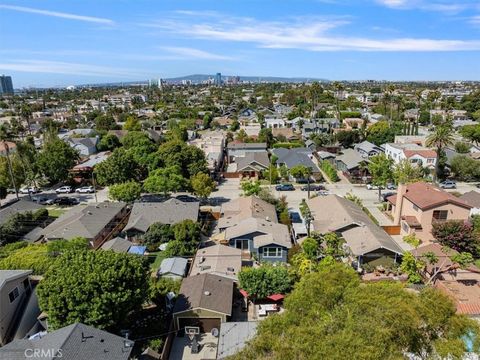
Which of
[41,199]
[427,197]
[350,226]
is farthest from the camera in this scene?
[41,199]

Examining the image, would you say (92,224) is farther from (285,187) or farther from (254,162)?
(254,162)

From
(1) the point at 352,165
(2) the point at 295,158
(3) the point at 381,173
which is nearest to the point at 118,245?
(3) the point at 381,173

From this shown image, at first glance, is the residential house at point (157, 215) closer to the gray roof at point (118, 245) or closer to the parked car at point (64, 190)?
the gray roof at point (118, 245)

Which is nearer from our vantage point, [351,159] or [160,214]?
[160,214]

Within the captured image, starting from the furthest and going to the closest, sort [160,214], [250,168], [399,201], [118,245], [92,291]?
[250,168] → [399,201] → [160,214] → [118,245] → [92,291]

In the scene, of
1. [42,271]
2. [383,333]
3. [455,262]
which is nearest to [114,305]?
[42,271]

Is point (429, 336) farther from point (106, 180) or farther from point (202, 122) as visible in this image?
point (202, 122)

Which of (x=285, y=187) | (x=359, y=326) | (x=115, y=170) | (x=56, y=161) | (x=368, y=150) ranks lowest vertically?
(x=285, y=187)
